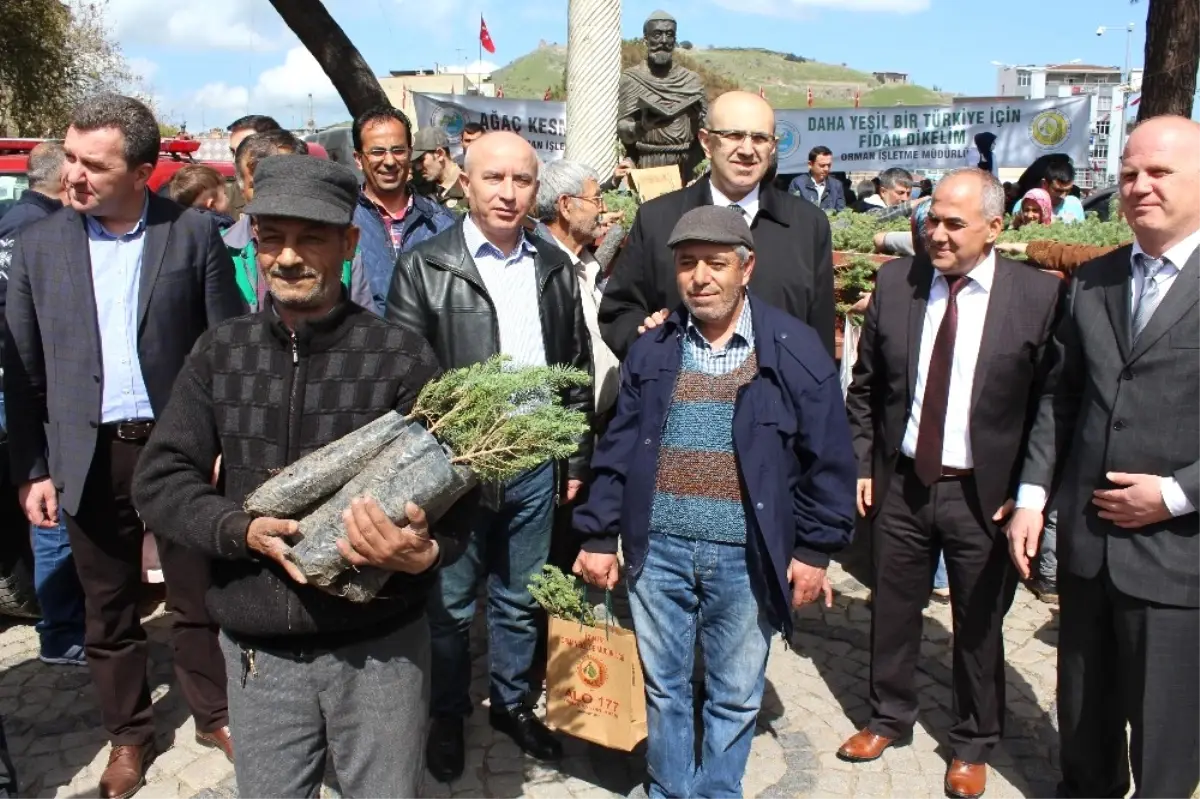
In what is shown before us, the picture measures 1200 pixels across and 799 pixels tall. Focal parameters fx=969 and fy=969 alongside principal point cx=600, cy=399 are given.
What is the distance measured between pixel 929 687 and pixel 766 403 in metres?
2.27

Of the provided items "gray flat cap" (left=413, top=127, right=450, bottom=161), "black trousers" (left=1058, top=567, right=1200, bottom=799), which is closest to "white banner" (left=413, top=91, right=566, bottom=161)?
"gray flat cap" (left=413, top=127, right=450, bottom=161)

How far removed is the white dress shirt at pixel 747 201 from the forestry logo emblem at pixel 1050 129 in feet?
34.0

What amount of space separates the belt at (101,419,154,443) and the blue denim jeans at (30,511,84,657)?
1455mm

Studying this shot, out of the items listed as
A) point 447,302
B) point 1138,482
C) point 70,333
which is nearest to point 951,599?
point 1138,482

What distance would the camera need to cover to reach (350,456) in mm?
2117

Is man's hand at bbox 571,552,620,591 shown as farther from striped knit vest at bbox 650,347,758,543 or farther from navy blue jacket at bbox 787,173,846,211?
navy blue jacket at bbox 787,173,846,211

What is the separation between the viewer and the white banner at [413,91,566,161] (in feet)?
41.3

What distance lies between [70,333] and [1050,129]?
12.2 m

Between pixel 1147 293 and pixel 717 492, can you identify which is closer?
pixel 1147 293

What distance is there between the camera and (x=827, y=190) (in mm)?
12695

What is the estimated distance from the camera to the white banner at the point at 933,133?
1243cm

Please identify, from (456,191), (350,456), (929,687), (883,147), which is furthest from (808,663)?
(883,147)

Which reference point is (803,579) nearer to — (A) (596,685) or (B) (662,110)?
(A) (596,685)

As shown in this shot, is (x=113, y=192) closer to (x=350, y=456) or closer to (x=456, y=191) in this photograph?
(x=350, y=456)
